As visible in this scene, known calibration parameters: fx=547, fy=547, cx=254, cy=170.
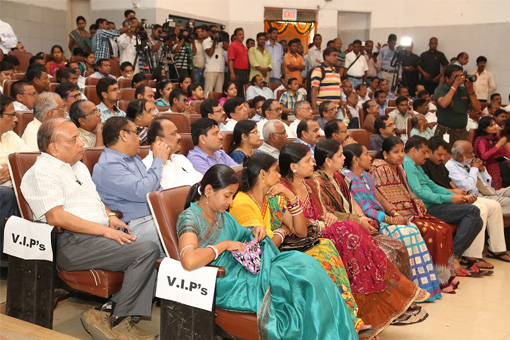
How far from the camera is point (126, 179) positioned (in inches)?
111

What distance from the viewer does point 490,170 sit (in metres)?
5.29

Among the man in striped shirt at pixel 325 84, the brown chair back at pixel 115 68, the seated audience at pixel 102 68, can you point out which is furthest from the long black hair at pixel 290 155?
the brown chair back at pixel 115 68

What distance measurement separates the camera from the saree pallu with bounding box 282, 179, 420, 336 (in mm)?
2867

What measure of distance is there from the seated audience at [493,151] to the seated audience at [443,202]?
1.13m

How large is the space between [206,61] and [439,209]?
17.5ft

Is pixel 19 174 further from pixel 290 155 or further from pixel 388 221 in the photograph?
pixel 388 221

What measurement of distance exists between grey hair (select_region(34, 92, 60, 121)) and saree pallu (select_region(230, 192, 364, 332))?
5.67 ft

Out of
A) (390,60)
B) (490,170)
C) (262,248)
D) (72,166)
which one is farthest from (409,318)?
(390,60)

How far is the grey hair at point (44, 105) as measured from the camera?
12.1 feet

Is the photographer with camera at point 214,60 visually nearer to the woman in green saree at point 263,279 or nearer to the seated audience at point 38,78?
the seated audience at point 38,78

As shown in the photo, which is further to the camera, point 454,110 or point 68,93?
point 454,110

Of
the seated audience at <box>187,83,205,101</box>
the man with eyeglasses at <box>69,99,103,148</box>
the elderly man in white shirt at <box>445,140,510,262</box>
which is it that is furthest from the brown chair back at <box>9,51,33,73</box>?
the elderly man in white shirt at <box>445,140,510,262</box>

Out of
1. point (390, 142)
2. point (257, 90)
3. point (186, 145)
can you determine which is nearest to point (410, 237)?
point (390, 142)

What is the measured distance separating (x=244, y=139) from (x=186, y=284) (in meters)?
1.87
